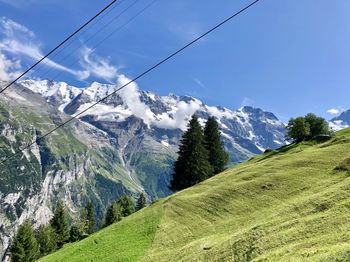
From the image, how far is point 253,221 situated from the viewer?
43.8 m

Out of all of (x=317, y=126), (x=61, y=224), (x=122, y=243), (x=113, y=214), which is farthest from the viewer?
(x=113, y=214)

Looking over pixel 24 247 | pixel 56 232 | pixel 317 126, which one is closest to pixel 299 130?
pixel 317 126

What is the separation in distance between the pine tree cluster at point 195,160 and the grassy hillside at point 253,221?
2840 cm

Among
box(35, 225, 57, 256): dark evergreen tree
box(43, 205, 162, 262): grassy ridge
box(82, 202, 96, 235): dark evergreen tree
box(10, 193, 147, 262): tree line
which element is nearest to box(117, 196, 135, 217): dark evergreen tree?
box(10, 193, 147, 262): tree line

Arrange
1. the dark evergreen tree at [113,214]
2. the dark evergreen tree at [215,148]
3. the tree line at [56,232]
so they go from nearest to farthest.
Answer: the dark evergreen tree at [215,148]
the tree line at [56,232]
the dark evergreen tree at [113,214]

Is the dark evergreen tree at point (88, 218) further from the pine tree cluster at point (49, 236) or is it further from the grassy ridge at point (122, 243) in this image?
the grassy ridge at point (122, 243)

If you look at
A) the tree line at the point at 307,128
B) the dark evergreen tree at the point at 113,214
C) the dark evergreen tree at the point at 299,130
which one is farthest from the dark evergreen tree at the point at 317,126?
the dark evergreen tree at the point at 113,214

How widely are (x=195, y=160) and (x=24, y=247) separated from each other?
55.5 metres

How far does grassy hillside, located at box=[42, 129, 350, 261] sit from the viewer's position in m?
32.3

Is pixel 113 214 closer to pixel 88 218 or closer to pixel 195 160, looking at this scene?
pixel 88 218

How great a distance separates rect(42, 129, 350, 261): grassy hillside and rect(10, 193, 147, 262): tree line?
6105 cm

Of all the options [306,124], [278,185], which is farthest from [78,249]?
[306,124]

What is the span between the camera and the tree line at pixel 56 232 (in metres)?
120

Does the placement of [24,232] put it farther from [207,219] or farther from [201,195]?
[207,219]
